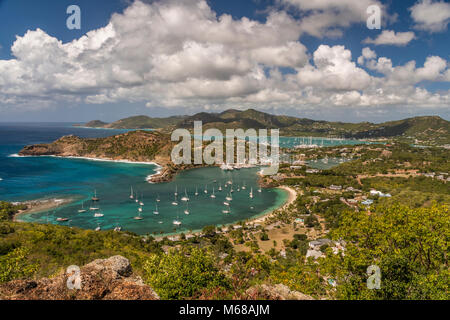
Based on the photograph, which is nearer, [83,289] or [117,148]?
[83,289]

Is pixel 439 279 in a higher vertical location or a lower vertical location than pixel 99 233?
higher

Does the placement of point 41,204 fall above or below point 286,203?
above

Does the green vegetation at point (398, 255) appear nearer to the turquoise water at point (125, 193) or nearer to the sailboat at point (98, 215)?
the turquoise water at point (125, 193)

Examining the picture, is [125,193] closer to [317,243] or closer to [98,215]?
[98,215]

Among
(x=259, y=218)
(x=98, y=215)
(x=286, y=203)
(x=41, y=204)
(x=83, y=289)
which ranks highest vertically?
(x=83, y=289)

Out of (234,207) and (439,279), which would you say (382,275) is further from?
(234,207)

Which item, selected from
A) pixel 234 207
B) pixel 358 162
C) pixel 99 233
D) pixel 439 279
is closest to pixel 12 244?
pixel 99 233

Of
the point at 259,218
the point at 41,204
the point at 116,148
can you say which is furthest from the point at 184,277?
the point at 116,148

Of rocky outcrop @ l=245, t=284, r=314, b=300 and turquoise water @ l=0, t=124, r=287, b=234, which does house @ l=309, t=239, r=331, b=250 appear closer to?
turquoise water @ l=0, t=124, r=287, b=234

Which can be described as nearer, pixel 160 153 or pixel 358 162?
pixel 358 162
